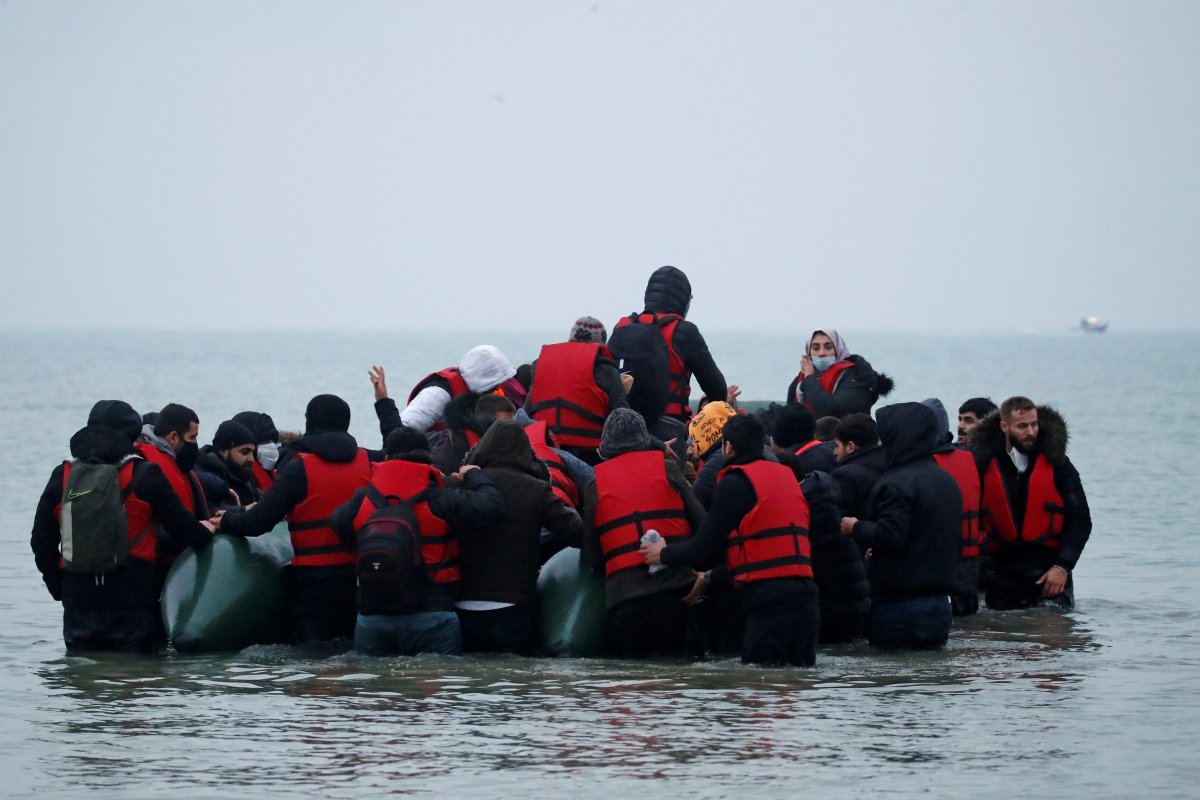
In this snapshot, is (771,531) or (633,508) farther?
(633,508)

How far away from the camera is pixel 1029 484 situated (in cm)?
1198

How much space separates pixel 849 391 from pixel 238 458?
440cm

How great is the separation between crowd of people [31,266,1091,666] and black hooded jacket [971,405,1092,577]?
0.89 metres

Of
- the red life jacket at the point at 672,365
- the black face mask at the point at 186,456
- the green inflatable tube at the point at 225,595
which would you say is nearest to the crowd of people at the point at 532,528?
the black face mask at the point at 186,456

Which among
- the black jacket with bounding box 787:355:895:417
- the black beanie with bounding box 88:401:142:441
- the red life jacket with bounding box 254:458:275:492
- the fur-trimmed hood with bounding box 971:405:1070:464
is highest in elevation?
the black jacket with bounding box 787:355:895:417

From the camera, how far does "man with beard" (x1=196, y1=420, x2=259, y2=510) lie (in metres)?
11.1

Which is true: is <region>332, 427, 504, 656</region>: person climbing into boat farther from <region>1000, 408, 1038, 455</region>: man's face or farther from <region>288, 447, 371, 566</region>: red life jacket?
<region>1000, 408, 1038, 455</region>: man's face

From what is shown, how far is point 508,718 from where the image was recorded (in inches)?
361

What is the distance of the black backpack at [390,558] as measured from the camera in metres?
9.66

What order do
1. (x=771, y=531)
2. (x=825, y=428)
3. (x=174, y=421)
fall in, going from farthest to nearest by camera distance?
(x=825, y=428) < (x=174, y=421) < (x=771, y=531)

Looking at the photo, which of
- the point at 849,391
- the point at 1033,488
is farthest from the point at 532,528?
the point at 1033,488

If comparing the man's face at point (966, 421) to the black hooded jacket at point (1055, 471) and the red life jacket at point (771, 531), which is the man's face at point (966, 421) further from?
the red life jacket at point (771, 531)

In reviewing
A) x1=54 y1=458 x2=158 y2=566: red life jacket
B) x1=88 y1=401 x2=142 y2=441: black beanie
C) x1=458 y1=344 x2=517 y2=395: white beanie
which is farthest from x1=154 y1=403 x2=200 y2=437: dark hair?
x1=458 y1=344 x2=517 y2=395: white beanie

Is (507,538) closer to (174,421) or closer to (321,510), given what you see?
(321,510)
